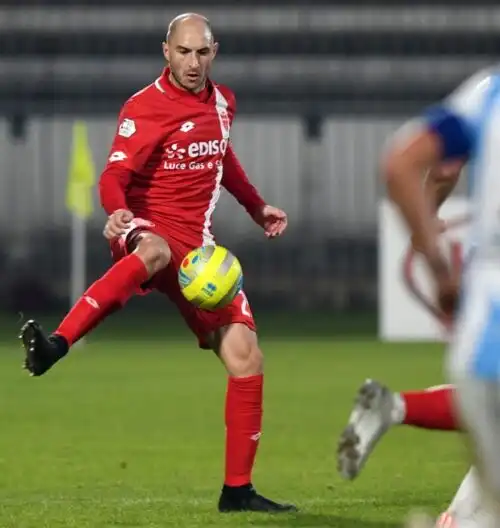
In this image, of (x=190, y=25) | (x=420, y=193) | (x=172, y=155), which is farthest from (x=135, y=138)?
(x=420, y=193)

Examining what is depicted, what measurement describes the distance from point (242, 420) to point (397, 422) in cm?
212

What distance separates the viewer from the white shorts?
11.0ft

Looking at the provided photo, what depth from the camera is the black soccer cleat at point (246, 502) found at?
6520mm

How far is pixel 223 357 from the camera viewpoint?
21.5 ft

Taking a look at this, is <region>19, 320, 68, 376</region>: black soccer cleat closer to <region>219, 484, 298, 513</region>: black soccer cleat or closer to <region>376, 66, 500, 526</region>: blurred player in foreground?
<region>219, 484, 298, 513</region>: black soccer cleat

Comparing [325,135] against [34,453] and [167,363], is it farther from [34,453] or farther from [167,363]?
[34,453]

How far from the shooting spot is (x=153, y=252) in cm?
631

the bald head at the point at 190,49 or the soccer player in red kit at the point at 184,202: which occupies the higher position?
the bald head at the point at 190,49

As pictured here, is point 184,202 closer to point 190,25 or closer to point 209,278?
point 209,278

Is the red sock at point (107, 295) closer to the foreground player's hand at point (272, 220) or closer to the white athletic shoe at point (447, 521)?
the foreground player's hand at point (272, 220)

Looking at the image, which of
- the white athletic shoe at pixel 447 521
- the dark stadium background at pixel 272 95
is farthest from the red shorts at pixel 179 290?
the dark stadium background at pixel 272 95

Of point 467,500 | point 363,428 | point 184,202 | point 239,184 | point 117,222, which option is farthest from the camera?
point 239,184

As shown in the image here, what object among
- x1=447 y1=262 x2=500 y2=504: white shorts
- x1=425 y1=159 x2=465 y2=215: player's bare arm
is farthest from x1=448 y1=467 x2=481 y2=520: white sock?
x1=447 y1=262 x2=500 y2=504: white shorts

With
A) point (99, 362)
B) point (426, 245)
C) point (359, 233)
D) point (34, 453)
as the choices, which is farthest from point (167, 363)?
point (359, 233)
